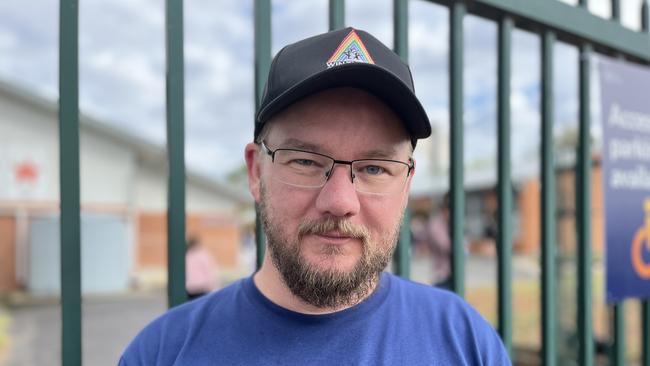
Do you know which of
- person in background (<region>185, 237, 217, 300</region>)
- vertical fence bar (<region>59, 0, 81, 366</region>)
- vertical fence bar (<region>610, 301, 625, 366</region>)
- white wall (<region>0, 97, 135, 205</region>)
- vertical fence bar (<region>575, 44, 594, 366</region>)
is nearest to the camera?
vertical fence bar (<region>59, 0, 81, 366</region>)

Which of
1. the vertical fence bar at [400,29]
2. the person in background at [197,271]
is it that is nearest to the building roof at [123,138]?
the person in background at [197,271]

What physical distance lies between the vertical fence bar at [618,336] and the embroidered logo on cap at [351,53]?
1.71m

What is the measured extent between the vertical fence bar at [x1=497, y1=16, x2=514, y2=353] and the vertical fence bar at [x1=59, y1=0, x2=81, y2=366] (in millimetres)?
1395

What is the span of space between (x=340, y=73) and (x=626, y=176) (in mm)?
1590

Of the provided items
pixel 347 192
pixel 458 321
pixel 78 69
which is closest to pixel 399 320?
pixel 458 321

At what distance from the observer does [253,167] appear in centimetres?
153

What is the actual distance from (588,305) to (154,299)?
56.0 ft

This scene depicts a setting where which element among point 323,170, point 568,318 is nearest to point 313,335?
point 323,170

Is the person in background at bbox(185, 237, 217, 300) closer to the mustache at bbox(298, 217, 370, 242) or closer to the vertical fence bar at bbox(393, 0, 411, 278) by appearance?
the vertical fence bar at bbox(393, 0, 411, 278)

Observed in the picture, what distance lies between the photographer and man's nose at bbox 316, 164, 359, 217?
1.32 m

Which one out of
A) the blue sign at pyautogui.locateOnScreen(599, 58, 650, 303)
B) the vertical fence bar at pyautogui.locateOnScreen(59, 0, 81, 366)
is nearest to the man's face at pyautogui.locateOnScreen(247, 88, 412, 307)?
the vertical fence bar at pyautogui.locateOnScreen(59, 0, 81, 366)

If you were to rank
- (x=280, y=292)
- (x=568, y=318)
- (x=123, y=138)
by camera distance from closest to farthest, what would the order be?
1. (x=280, y=292)
2. (x=568, y=318)
3. (x=123, y=138)

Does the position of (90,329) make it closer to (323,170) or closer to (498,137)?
(498,137)

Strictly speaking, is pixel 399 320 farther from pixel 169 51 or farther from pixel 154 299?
pixel 154 299
